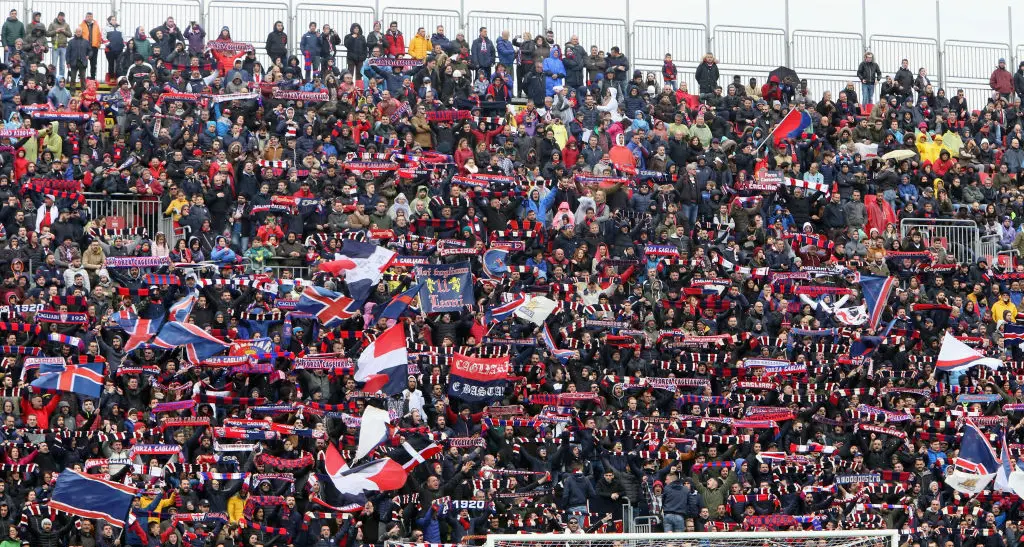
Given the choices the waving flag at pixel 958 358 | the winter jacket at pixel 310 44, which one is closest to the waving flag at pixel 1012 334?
the waving flag at pixel 958 358

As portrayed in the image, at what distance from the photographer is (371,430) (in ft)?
108

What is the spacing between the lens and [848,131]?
43.5m

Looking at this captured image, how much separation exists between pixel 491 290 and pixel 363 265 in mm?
2245

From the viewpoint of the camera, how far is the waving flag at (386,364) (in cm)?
3391

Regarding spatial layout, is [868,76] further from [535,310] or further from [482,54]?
[535,310]

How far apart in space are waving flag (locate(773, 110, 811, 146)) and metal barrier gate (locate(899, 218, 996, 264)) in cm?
273

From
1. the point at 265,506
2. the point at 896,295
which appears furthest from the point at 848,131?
the point at 265,506

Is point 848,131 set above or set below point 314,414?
above

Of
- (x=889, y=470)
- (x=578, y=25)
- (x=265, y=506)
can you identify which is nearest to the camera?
(x=265, y=506)

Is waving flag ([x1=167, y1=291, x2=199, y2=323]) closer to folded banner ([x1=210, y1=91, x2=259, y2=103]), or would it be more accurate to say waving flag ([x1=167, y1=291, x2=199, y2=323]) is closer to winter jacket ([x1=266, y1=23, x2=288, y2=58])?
folded banner ([x1=210, y1=91, x2=259, y2=103])

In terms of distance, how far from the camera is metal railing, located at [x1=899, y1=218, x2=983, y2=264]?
137ft

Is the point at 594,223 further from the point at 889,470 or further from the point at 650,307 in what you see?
the point at 889,470

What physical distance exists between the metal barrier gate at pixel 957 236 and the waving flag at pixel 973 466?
7.70m

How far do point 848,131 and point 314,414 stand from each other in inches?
581
